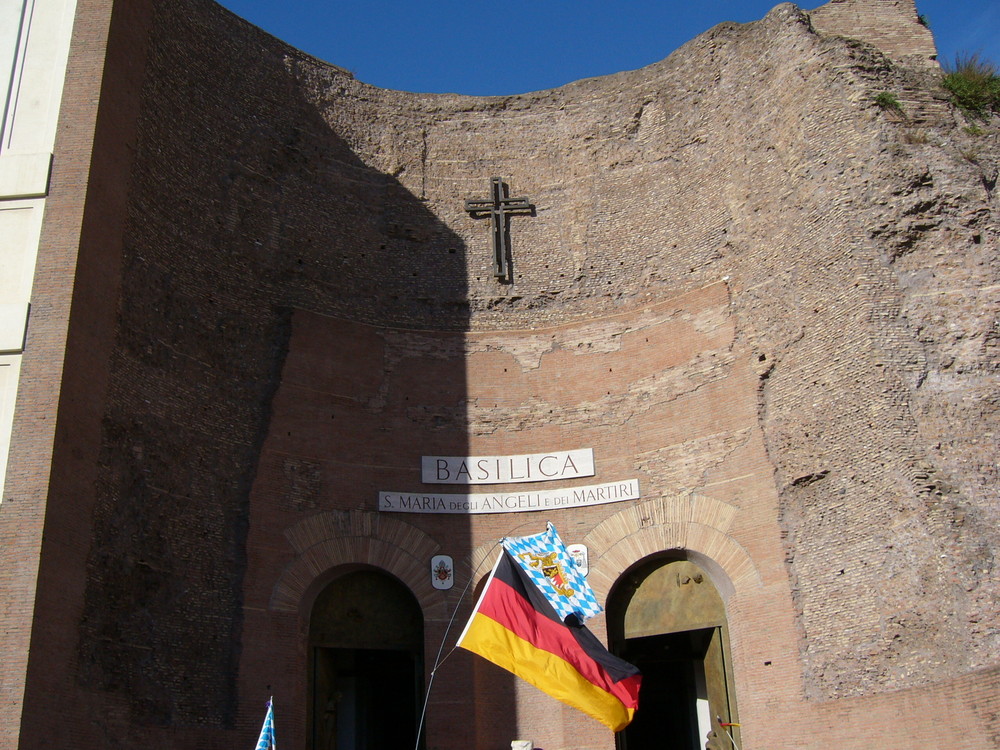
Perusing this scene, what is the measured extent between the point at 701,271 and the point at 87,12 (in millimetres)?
9140

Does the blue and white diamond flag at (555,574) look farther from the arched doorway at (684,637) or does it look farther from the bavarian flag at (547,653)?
the arched doorway at (684,637)

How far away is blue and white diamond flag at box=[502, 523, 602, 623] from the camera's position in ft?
34.4

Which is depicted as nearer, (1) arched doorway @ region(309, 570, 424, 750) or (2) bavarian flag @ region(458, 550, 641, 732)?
(2) bavarian flag @ region(458, 550, 641, 732)

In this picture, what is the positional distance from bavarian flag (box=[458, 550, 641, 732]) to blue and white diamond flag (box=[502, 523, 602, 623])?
338mm

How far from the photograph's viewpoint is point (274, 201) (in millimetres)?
15859

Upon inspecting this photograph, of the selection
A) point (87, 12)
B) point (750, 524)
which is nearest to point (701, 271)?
point (750, 524)

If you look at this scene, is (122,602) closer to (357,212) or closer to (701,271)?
(357,212)

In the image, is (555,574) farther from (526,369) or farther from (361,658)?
(526,369)

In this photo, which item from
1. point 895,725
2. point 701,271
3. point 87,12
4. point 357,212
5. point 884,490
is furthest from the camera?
point 357,212

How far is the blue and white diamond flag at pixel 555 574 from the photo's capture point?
1048 cm

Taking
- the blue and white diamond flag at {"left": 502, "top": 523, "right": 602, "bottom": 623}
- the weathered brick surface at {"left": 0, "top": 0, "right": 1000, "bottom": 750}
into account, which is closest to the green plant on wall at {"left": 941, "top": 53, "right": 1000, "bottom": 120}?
the weathered brick surface at {"left": 0, "top": 0, "right": 1000, "bottom": 750}

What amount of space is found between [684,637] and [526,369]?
179 inches

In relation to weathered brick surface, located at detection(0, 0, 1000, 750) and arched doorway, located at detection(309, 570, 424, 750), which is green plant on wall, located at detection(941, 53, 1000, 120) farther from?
arched doorway, located at detection(309, 570, 424, 750)

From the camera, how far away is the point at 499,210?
17250 millimetres
